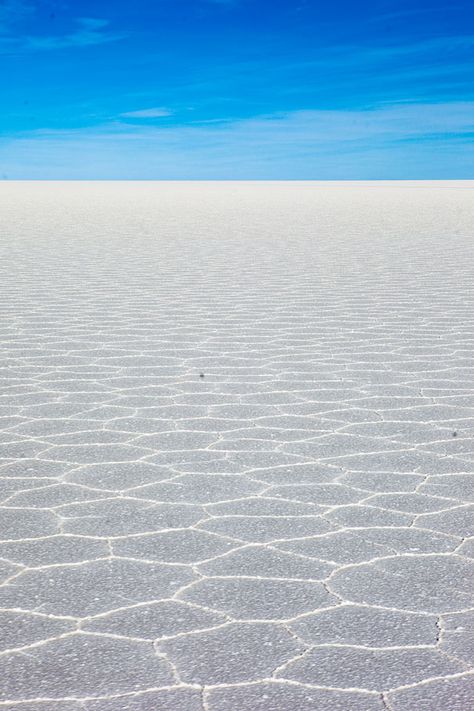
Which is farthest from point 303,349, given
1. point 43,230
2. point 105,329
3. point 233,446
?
point 43,230

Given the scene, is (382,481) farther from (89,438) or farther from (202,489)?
(89,438)

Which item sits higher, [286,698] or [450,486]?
[450,486]

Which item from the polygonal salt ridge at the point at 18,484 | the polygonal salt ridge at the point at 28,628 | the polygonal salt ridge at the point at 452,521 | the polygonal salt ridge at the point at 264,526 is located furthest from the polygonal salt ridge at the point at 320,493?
the polygonal salt ridge at the point at 28,628

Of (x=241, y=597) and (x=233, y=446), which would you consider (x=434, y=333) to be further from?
(x=241, y=597)

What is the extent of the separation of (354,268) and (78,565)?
1248cm

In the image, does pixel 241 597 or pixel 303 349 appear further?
pixel 303 349

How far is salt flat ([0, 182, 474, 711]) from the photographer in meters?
2.79

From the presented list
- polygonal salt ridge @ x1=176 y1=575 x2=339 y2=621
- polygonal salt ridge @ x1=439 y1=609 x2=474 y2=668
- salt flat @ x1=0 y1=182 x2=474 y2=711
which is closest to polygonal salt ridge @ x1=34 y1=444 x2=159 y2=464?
salt flat @ x1=0 y1=182 x2=474 y2=711

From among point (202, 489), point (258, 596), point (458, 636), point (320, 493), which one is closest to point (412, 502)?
Result: point (320, 493)

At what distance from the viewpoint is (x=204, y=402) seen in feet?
20.2

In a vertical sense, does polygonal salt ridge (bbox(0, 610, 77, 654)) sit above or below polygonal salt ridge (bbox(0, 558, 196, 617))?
below

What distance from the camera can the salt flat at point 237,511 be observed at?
9.17 feet

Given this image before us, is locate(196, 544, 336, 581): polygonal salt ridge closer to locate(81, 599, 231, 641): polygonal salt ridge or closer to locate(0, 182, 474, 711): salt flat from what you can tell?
locate(0, 182, 474, 711): salt flat

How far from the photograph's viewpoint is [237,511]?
414 centimetres
